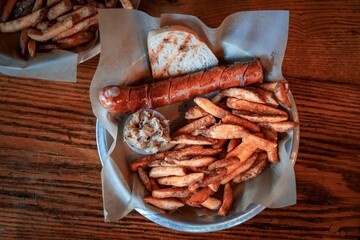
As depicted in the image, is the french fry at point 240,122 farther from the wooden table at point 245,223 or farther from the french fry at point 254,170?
the wooden table at point 245,223

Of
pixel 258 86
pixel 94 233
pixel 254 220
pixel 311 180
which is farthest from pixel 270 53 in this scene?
pixel 94 233

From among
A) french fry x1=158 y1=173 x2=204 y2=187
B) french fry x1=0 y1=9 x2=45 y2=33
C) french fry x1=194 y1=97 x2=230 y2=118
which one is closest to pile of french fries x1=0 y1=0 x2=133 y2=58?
french fry x1=0 y1=9 x2=45 y2=33

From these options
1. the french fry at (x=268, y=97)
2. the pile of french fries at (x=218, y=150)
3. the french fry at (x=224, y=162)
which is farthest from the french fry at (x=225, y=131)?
the french fry at (x=268, y=97)

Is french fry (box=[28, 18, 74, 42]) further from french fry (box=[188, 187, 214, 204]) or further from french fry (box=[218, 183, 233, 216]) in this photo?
french fry (box=[218, 183, 233, 216])

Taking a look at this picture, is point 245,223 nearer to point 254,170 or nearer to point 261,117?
point 254,170

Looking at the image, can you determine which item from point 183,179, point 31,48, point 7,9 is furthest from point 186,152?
point 7,9
